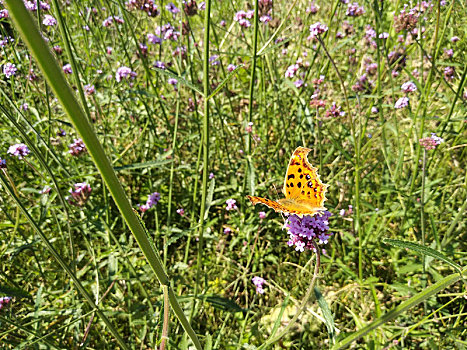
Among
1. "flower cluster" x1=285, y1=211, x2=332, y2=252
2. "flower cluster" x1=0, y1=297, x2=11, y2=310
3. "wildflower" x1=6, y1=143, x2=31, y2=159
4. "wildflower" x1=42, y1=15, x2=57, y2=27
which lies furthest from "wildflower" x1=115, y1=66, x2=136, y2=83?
"flower cluster" x1=285, y1=211, x2=332, y2=252

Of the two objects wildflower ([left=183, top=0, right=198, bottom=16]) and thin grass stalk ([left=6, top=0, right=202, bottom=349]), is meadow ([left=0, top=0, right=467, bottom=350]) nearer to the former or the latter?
wildflower ([left=183, top=0, right=198, bottom=16])

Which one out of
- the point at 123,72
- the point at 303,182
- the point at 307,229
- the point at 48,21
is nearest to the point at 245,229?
the point at 303,182

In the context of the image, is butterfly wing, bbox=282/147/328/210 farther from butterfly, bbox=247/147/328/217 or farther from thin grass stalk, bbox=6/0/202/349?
thin grass stalk, bbox=6/0/202/349

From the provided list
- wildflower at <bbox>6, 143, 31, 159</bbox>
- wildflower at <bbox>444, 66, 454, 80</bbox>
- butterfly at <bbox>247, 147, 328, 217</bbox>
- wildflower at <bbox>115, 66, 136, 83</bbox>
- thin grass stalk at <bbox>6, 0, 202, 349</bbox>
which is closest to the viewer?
thin grass stalk at <bbox>6, 0, 202, 349</bbox>

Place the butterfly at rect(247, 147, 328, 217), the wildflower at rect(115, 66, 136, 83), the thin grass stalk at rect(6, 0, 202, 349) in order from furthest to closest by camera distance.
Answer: the wildflower at rect(115, 66, 136, 83) → the butterfly at rect(247, 147, 328, 217) → the thin grass stalk at rect(6, 0, 202, 349)

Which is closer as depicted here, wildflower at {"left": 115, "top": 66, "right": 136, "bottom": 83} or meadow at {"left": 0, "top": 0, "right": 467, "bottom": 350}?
meadow at {"left": 0, "top": 0, "right": 467, "bottom": 350}

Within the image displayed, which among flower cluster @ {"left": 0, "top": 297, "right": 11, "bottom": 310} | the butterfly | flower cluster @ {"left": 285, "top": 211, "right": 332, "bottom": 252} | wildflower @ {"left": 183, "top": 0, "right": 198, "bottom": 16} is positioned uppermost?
wildflower @ {"left": 183, "top": 0, "right": 198, "bottom": 16}

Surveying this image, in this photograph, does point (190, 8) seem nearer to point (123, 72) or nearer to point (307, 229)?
point (123, 72)

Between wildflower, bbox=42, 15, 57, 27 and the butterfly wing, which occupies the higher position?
wildflower, bbox=42, 15, 57, 27

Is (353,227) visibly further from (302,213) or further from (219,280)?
(302,213)
